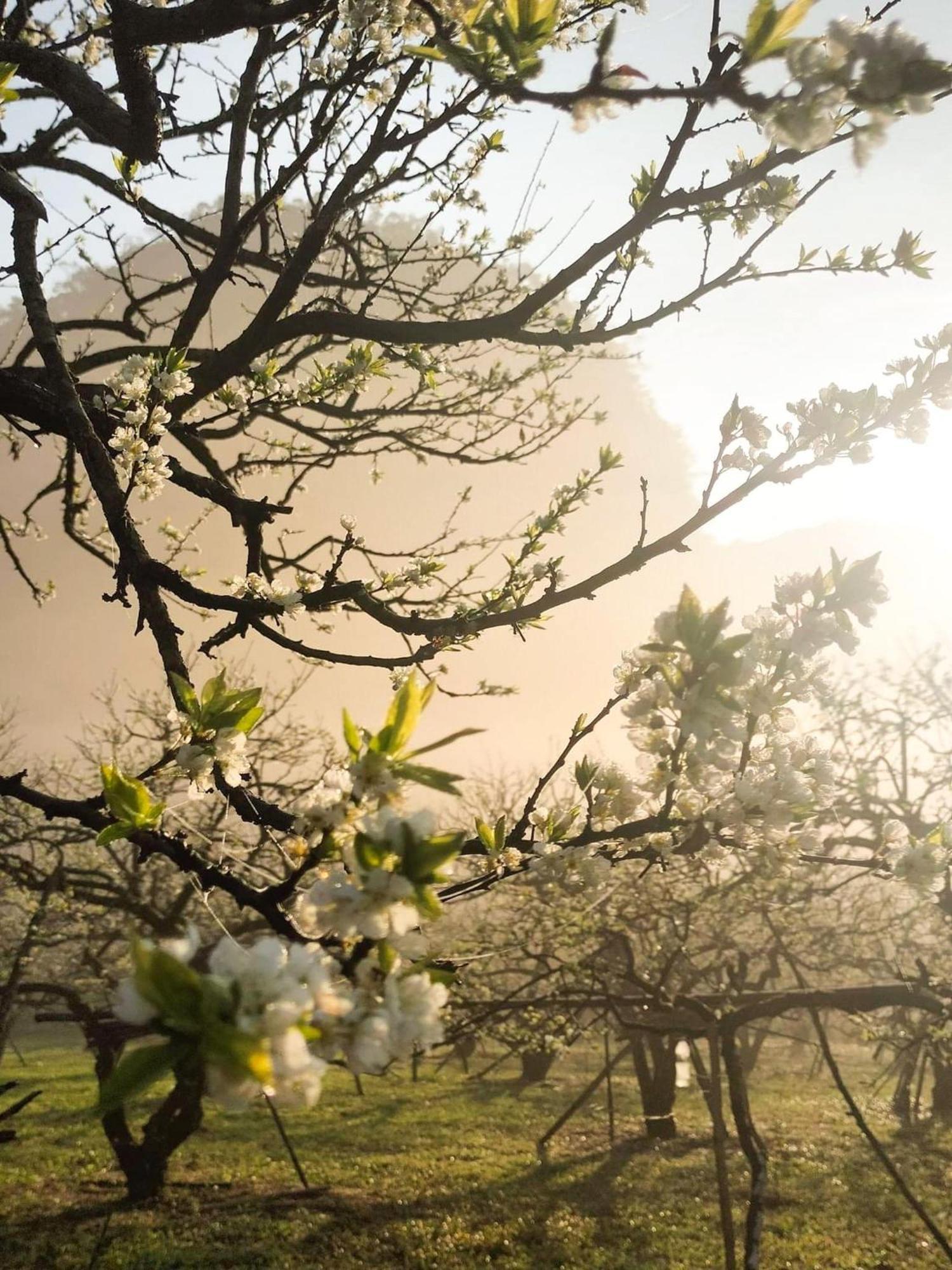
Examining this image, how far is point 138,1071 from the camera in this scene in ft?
2.25

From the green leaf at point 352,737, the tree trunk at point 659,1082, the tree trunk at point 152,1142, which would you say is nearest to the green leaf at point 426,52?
the green leaf at point 352,737

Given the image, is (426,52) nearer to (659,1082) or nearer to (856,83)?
(856,83)

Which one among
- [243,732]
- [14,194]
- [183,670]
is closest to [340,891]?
[243,732]

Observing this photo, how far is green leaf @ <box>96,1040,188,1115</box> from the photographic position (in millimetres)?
669

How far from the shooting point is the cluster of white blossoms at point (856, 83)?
3.79ft

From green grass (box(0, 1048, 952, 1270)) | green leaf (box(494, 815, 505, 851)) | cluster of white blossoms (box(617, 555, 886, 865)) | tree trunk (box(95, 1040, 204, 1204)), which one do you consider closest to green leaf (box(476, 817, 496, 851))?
green leaf (box(494, 815, 505, 851))

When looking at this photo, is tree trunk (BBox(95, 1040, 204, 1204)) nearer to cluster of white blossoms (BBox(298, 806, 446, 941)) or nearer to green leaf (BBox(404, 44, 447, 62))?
cluster of white blossoms (BBox(298, 806, 446, 941))

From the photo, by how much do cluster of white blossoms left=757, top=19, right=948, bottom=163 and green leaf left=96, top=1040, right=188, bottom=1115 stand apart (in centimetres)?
151

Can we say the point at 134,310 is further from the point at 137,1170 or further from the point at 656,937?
the point at 656,937

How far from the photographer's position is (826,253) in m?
2.67

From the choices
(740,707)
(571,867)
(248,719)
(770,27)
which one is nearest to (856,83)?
(770,27)

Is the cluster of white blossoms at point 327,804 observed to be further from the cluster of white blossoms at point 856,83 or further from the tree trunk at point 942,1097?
the tree trunk at point 942,1097

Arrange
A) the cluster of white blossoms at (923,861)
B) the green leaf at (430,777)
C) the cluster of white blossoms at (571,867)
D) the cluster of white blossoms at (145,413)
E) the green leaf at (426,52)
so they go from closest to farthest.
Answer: the green leaf at (430,777) → the green leaf at (426,52) → the cluster of white blossoms at (571,867) → the cluster of white blossoms at (923,861) → the cluster of white blossoms at (145,413)

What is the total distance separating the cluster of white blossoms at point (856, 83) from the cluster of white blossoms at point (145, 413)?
188cm
